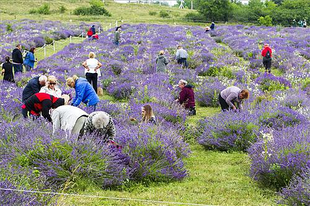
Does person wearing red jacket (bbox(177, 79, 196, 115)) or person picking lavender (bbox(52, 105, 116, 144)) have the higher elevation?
person picking lavender (bbox(52, 105, 116, 144))

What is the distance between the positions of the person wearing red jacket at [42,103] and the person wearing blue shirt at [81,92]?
2.72ft

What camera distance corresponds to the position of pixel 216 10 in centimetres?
5978

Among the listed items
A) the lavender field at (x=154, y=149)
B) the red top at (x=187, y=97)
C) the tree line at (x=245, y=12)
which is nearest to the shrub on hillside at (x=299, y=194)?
the lavender field at (x=154, y=149)

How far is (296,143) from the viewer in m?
5.83

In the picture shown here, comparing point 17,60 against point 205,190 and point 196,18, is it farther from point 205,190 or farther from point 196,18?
point 196,18

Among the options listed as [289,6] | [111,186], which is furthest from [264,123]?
[289,6]

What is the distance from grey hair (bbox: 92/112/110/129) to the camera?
6164mm

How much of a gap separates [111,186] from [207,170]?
188 centimetres

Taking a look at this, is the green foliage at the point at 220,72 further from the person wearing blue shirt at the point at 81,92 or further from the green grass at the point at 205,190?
the green grass at the point at 205,190

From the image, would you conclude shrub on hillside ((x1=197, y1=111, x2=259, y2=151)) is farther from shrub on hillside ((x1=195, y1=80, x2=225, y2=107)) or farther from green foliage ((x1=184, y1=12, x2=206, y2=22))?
green foliage ((x1=184, y1=12, x2=206, y2=22))

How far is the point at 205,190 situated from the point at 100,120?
1.86m

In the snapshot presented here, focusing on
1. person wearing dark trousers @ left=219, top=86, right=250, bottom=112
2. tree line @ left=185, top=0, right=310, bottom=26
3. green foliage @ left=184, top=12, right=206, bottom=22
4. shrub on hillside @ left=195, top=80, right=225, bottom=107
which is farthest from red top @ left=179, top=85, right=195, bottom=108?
green foliage @ left=184, top=12, right=206, bottom=22

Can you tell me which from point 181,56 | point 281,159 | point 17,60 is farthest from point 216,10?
point 281,159

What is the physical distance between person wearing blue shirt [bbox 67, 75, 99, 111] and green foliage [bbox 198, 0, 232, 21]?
5347cm
